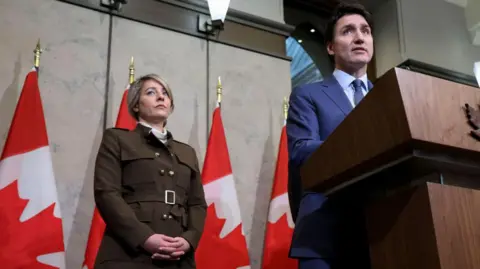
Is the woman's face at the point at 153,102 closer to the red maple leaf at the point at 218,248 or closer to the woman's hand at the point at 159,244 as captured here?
the woman's hand at the point at 159,244

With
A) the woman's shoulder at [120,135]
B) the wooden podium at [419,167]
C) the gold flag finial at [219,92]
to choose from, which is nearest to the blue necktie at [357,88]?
the wooden podium at [419,167]

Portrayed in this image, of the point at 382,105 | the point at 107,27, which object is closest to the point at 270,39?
the point at 107,27

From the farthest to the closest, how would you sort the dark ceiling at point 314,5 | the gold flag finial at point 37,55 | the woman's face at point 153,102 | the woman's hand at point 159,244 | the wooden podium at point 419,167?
the dark ceiling at point 314,5, the gold flag finial at point 37,55, the woman's face at point 153,102, the woman's hand at point 159,244, the wooden podium at point 419,167

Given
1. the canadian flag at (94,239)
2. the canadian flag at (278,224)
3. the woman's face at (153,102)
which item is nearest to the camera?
the woman's face at (153,102)

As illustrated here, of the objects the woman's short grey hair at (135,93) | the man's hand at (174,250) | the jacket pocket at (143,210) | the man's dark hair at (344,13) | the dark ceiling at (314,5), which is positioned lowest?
the man's hand at (174,250)

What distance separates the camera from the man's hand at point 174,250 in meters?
1.78

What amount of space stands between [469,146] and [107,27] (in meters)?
2.61

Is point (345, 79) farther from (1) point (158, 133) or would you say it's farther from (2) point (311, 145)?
(1) point (158, 133)

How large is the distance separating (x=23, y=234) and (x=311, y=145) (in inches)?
61.9

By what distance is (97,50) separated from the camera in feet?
9.93

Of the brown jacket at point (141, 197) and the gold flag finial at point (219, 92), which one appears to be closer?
the brown jacket at point (141, 197)

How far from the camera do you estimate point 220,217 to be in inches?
112

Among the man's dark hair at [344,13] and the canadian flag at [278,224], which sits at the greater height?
the man's dark hair at [344,13]

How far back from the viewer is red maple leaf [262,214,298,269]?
3021 mm
